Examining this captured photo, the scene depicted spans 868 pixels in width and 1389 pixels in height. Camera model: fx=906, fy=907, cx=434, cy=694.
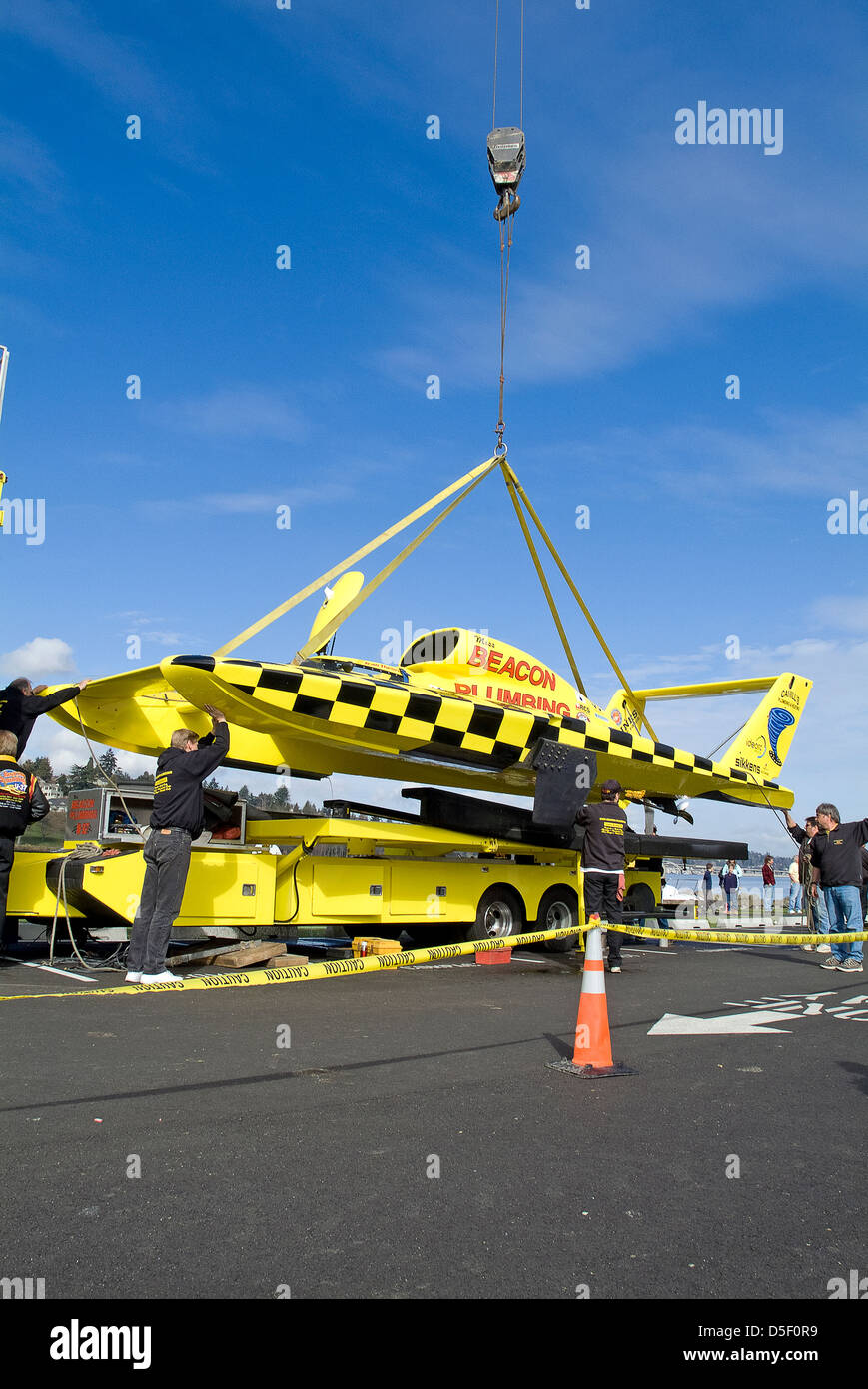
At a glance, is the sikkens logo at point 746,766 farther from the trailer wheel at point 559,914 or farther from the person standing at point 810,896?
the trailer wheel at point 559,914

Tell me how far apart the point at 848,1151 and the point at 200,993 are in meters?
5.07

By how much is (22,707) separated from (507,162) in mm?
8032

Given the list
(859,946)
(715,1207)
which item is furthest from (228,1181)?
(859,946)

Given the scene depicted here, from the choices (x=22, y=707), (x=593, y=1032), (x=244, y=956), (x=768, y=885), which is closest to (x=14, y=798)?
(x=22, y=707)

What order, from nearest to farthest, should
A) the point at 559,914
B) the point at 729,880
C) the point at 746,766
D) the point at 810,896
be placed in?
the point at 559,914, the point at 810,896, the point at 746,766, the point at 729,880

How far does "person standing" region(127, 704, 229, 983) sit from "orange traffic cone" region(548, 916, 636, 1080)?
385 cm

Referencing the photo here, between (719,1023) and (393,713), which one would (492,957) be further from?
(719,1023)

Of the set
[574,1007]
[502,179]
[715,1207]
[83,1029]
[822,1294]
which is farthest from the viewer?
[502,179]

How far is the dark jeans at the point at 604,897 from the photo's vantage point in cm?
946

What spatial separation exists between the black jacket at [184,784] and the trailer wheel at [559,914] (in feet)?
17.3

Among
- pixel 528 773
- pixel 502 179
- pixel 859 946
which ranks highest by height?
pixel 502 179

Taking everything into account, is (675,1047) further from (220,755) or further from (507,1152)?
(220,755)

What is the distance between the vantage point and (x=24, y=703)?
880cm
